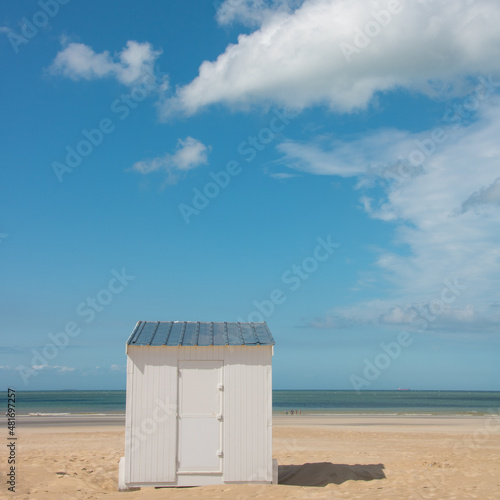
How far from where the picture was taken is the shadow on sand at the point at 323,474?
11.4m

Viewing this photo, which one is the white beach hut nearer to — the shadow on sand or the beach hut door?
the beach hut door

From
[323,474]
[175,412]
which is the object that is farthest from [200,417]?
[323,474]

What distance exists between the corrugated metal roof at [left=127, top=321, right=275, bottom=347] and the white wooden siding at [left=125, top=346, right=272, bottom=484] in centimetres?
13

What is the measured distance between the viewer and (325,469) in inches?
480

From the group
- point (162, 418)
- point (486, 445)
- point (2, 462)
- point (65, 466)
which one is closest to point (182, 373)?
point (162, 418)

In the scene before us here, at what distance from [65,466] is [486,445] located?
1429 cm

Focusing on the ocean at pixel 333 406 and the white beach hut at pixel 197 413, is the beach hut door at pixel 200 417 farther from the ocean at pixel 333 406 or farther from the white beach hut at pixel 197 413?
the ocean at pixel 333 406

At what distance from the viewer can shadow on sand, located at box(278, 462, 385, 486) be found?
37.4 feet

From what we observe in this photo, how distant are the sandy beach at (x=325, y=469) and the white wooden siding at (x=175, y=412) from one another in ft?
1.34

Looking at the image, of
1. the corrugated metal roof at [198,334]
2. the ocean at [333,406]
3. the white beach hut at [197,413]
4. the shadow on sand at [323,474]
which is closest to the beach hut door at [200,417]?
the white beach hut at [197,413]

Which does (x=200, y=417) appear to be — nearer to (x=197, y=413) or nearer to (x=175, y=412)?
(x=197, y=413)

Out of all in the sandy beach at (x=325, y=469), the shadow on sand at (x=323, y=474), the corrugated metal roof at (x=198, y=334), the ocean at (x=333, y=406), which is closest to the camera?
the sandy beach at (x=325, y=469)

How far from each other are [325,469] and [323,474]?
40 centimetres

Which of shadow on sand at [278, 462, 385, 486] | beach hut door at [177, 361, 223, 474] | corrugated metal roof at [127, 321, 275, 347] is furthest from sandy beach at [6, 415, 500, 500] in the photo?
corrugated metal roof at [127, 321, 275, 347]
